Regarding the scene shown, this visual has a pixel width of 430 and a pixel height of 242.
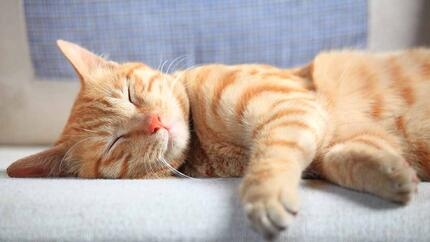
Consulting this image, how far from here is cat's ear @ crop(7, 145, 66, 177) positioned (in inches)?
51.6

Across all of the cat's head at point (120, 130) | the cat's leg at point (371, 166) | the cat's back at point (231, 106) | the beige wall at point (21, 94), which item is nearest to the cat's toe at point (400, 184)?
the cat's leg at point (371, 166)

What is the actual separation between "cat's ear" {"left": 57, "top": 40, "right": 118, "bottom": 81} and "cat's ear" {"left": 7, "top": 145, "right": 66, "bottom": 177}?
0.86ft

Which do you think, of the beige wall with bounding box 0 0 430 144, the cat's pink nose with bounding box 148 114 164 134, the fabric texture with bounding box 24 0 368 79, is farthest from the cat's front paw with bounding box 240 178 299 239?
the beige wall with bounding box 0 0 430 144

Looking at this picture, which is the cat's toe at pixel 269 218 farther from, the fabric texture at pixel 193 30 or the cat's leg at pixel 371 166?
the fabric texture at pixel 193 30

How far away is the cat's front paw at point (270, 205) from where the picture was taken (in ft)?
2.65

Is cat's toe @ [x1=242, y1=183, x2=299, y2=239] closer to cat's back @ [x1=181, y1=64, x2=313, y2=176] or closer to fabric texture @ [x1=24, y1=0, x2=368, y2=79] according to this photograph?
cat's back @ [x1=181, y1=64, x2=313, y2=176]

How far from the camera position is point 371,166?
0.97 meters

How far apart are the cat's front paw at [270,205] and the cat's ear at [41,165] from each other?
0.71m

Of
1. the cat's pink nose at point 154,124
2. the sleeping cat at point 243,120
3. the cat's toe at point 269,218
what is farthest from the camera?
the cat's pink nose at point 154,124

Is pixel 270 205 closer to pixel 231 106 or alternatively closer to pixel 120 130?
pixel 231 106

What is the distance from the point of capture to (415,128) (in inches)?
49.0

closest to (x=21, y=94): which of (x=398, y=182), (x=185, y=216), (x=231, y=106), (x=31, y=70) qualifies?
(x=31, y=70)

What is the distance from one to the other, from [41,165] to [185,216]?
0.65m

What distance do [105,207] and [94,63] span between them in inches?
29.3
